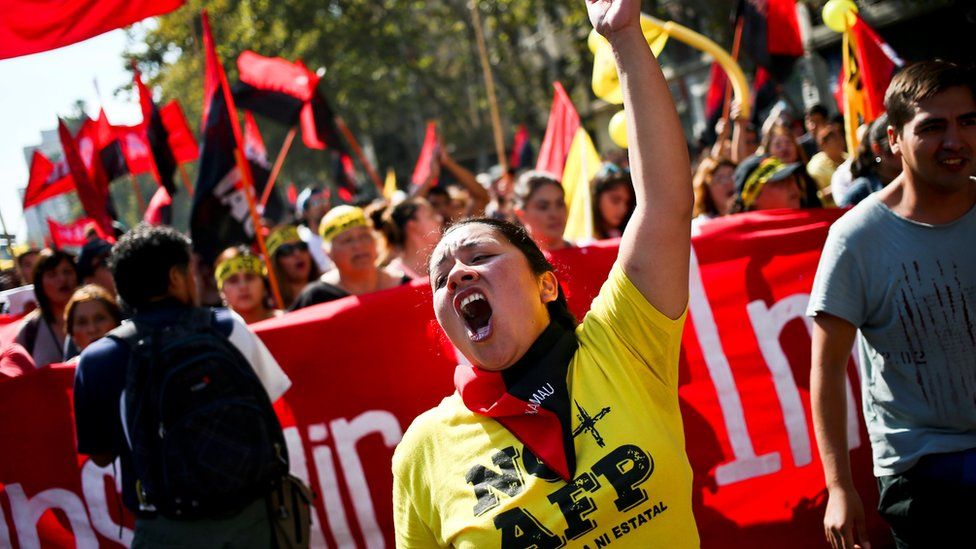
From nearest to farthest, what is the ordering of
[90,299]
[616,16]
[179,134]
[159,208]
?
[616,16], [90,299], [159,208], [179,134]

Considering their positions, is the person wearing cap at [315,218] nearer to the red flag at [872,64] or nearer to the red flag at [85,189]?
the red flag at [85,189]

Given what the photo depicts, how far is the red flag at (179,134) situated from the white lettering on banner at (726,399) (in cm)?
737

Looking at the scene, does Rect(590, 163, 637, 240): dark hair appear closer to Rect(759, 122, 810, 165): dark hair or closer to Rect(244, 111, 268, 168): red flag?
Rect(759, 122, 810, 165): dark hair

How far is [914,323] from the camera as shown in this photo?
289 centimetres

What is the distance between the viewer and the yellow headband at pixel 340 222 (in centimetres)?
602

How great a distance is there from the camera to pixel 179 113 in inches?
433

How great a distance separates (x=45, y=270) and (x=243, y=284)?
1.25m

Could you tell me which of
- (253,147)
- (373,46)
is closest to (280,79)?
(253,147)

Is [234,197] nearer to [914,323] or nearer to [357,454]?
[357,454]

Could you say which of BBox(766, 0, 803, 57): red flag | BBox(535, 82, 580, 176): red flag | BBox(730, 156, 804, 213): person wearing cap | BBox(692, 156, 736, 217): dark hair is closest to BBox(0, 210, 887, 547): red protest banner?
BBox(730, 156, 804, 213): person wearing cap

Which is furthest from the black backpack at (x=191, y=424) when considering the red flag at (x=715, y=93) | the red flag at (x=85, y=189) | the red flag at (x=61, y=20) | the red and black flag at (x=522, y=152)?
the red and black flag at (x=522, y=152)

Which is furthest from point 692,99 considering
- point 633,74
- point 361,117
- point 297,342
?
point 633,74

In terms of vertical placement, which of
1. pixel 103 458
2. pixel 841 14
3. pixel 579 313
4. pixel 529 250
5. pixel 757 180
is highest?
pixel 841 14

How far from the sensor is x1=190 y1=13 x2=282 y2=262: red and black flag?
6.91 metres
